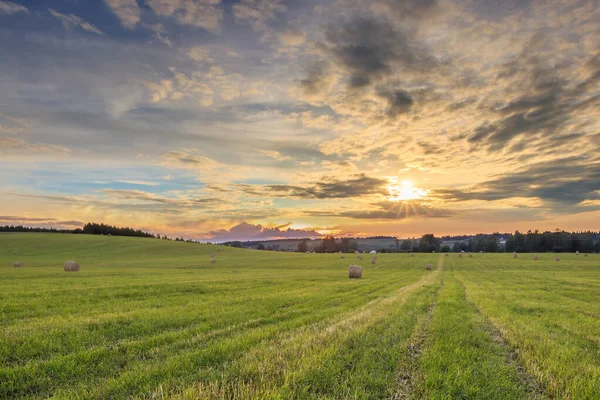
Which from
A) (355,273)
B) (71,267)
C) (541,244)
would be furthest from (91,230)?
(541,244)

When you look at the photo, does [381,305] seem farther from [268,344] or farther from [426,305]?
[268,344]

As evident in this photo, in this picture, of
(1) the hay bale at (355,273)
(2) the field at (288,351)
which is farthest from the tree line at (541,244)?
(2) the field at (288,351)

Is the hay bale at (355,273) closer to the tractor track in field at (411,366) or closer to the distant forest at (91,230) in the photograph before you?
the tractor track in field at (411,366)

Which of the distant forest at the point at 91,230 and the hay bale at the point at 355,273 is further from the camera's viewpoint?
the distant forest at the point at 91,230

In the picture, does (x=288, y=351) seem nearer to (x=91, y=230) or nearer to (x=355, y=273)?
(x=355, y=273)

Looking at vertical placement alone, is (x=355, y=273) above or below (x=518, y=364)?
below

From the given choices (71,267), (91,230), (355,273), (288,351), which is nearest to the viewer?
(288,351)

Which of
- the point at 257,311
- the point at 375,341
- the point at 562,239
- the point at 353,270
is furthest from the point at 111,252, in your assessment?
the point at 562,239

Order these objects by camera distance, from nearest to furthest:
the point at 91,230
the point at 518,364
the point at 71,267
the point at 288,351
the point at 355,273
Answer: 1. the point at 288,351
2. the point at 518,364
3. the point at 355,273
4. the point at 71,267
5. the point at 91,230

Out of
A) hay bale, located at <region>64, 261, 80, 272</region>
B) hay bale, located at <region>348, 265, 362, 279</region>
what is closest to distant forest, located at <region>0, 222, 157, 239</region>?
hay bale, located at <region>64, 261, 80, 272</region>

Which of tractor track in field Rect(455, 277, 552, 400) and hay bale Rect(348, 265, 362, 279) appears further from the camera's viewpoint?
hay bale Rect(348, 265, 362, 279)

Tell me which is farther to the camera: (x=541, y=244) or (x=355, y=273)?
(x=541, y=244)

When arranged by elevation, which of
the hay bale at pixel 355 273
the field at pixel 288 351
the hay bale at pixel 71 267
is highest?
the field at pixel 288 351

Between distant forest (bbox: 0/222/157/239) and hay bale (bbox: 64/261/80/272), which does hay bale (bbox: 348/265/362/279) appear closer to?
hay bale (bbox: 64/261/80/272)
